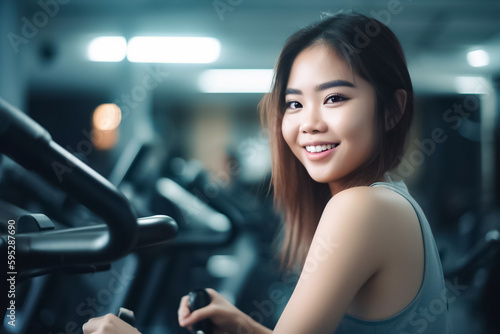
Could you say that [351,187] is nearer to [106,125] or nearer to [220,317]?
[220,317]

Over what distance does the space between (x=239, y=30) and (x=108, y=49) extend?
1.26m

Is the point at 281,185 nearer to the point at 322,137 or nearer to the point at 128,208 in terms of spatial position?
the point at 322,137

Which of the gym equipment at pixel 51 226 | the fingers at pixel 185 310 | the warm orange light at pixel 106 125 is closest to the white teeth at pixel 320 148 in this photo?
the gym equipment at pixel 51 226

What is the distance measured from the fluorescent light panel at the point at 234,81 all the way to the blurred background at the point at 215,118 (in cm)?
2

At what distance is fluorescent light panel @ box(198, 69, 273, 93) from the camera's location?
458 cm

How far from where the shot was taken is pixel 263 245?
2807 millimetres

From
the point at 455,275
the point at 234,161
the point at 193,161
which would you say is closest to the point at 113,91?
the point at 193,161

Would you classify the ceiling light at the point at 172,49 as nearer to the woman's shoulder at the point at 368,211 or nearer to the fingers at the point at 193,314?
the fingers at the point at 193,314

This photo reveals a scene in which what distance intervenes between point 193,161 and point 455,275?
3394mm

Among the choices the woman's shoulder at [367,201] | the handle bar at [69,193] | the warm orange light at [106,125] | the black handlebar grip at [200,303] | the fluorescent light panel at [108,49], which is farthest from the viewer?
the fluorescent light panel at [108,49]

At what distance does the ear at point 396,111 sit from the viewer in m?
0.82

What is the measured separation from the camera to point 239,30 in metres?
4.03

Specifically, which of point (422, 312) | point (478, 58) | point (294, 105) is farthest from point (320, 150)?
point (478, 58)

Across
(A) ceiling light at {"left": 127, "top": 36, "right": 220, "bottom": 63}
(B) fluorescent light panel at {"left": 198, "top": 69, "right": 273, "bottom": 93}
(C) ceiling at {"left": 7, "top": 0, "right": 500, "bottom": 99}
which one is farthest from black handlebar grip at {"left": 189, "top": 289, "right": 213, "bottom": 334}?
(B) fluorescent light panel at {"left": 198, "top": 69, "right": 273, "bottom": 93}
